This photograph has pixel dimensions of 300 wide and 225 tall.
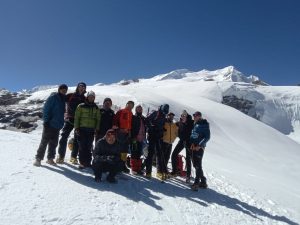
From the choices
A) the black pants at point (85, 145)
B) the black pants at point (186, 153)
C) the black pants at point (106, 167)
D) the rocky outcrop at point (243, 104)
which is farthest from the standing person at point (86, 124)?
the rocky outcrop at point (243, 104)

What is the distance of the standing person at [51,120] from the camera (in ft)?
32.2

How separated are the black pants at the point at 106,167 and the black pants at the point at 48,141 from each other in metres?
1.53

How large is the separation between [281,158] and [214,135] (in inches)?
237

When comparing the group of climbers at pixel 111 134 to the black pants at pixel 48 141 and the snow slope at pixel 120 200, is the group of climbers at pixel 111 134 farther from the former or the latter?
the snow slope at pixel 120 200

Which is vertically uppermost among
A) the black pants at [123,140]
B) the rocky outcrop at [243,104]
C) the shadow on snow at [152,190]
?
the rocky outcrop at [243,104]

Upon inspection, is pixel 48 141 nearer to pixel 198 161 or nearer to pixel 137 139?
Answer: pixel 137 139

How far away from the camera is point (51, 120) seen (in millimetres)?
9906

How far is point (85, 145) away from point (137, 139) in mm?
1566

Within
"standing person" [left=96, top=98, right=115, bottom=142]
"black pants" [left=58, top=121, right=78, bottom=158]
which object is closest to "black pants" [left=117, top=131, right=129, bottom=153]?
"standing person" [left=96, top=98, right=115, bottom=142]

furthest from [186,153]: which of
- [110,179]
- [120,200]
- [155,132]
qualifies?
[120,200]

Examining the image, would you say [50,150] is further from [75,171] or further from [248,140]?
[248,140]

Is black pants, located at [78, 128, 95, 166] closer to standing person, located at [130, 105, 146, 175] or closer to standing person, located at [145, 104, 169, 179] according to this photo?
standing person, located at [130, 105, 146, 175]

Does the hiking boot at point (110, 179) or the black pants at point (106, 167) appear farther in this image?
the hiking boot at point (110, 179)

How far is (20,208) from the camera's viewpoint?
6625 mm
